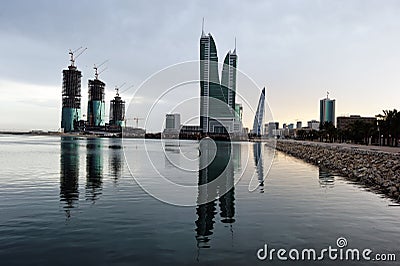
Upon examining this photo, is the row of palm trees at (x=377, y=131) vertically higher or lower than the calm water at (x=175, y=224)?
higher

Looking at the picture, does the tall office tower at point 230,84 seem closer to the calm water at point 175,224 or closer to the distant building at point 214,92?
the distant building at point 214,92

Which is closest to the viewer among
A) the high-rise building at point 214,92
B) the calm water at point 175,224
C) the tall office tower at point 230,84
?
the calm water at point 175,224

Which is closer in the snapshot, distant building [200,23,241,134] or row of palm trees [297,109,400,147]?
distant building [200,23,241,134]

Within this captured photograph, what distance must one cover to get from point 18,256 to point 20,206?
8359 mm

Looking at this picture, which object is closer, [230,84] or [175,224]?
[175,224]

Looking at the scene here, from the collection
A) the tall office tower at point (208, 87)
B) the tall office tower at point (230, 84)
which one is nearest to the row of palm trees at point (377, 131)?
the tall office tower at point (230, 84)

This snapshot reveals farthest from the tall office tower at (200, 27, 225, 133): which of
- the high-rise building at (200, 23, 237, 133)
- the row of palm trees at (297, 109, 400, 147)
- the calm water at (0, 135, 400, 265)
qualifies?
the row of palm trees at (297, 109, 400, 147)

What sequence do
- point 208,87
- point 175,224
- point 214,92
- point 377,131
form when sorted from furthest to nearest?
point 377,131
point 214,92
point 208,87
point 175,224

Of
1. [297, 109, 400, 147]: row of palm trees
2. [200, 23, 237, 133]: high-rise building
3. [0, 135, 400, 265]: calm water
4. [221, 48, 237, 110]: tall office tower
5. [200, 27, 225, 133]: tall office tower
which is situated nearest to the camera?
[0, 135, 400, 265]: calm water

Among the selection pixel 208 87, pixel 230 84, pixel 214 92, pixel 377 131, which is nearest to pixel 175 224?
pixel 208 87

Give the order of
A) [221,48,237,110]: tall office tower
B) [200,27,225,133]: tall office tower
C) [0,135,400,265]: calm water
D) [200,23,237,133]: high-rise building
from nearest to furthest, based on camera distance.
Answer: [0,135,400,265]: calm water → [200,27,225,133]: tall office tower → [200,23,237,133]: high-rise building → [221,48,237,110]: tall office tower

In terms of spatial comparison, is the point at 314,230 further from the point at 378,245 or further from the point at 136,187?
the point at 136,187

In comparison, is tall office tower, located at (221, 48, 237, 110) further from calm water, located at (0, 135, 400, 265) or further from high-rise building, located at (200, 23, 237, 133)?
calm water, located at (0, 135, 400, 265)

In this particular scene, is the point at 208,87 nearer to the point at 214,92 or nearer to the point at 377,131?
the point at 214,92
